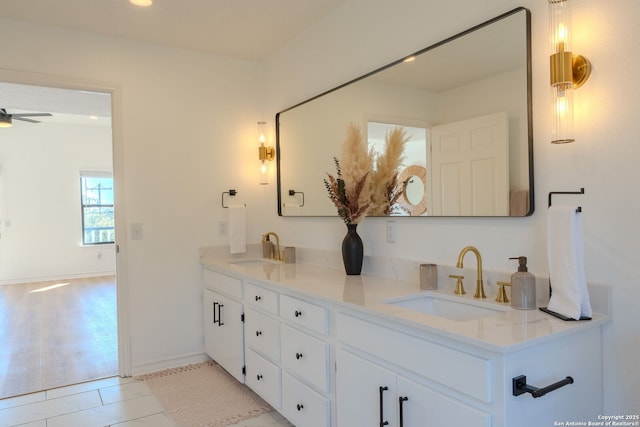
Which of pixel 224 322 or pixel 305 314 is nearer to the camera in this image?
pixel 305 314

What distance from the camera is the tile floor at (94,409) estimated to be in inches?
96.3

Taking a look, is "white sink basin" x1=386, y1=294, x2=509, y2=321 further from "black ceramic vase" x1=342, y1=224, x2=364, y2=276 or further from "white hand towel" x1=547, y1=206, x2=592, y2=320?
"black ceramic vase" x1=342, y1=224, x2=364, y2=276

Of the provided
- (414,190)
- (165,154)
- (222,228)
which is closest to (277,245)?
(222,228)

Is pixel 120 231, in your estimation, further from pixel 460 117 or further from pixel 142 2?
pixel 460 117

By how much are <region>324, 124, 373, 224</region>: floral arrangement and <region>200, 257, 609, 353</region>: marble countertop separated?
39cm

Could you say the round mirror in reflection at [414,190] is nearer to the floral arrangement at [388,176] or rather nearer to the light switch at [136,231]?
the floral arrangement at [388,176]

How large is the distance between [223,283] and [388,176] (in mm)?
1438

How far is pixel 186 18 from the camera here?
2.86m

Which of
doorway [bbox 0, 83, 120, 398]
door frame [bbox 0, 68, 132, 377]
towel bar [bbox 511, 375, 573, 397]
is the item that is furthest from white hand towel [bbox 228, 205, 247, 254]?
towel bar [bbox 511, 375, 573, 397]

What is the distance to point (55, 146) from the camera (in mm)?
7492

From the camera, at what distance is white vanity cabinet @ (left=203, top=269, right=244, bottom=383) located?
9.11 ft

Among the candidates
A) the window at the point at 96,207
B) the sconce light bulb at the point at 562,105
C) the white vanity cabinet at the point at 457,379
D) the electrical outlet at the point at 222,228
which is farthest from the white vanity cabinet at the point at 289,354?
the window at the point at 96,207

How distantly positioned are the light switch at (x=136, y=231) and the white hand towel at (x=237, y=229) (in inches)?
26.9

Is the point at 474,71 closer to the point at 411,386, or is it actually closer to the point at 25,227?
A: the point at 411,386
